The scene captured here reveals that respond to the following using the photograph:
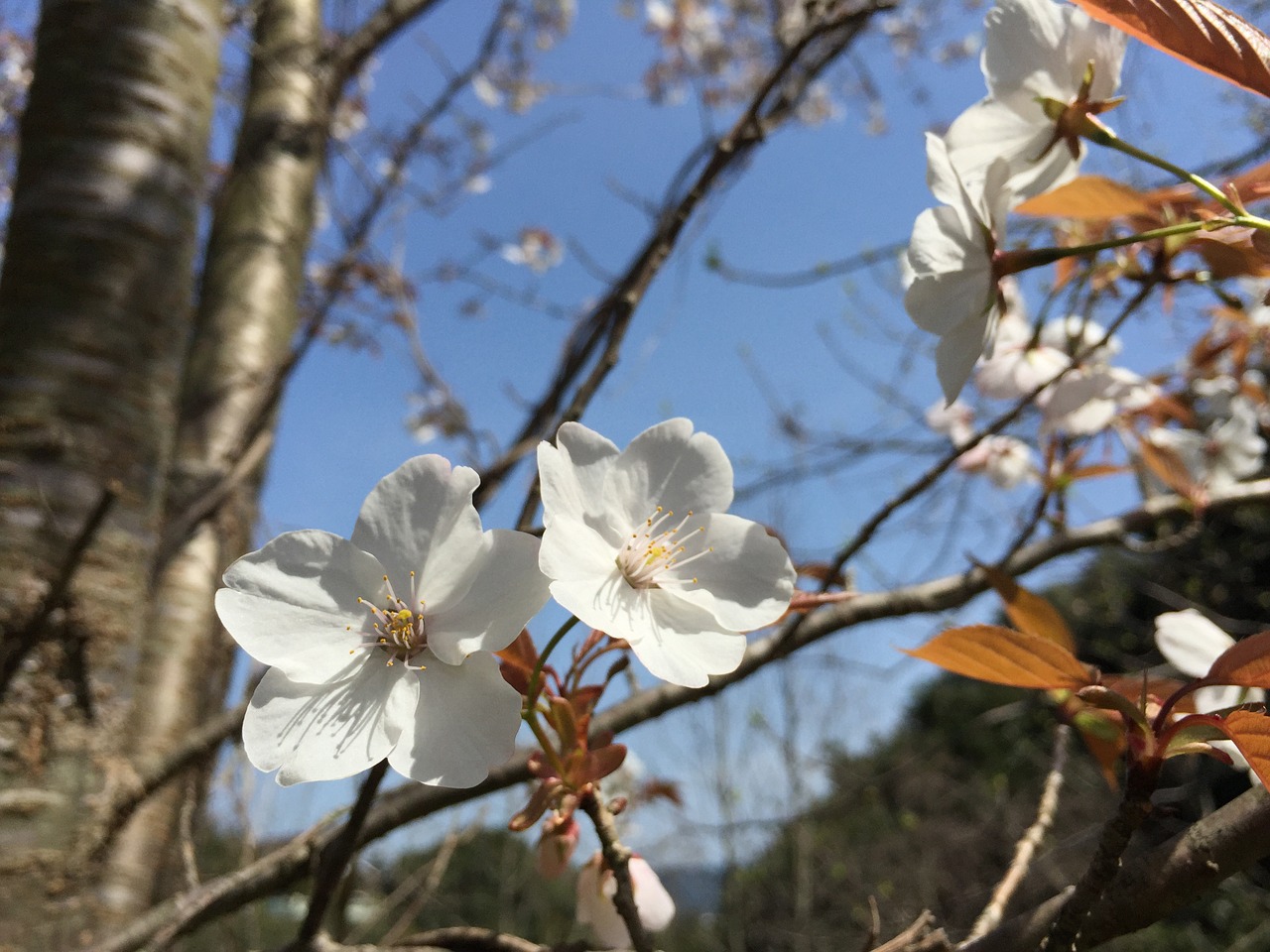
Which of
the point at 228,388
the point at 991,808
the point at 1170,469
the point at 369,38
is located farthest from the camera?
the point at 991,808

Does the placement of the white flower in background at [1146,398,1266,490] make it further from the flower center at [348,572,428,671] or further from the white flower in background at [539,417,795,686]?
the flower center at [348,572,428,671]

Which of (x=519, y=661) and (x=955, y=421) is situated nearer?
(x=519, y=661)

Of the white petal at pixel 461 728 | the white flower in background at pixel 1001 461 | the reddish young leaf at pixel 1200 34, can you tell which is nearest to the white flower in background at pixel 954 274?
the reddish young leaf at pixel 1200 34

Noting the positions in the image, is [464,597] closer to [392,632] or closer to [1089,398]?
[392,632]

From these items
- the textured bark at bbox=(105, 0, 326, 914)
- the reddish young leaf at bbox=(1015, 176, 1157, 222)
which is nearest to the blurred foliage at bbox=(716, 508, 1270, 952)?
the textured bark at bbox=(105, 0, 326, 914)

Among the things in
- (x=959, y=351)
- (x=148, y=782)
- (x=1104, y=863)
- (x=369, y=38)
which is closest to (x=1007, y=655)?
(x=1104, y=863)

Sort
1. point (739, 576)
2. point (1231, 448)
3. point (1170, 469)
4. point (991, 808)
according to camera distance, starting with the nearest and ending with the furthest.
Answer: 1. point (739, 576)
2. point (1170, 469)
3. point (1231, 448)
4. point (991, 808)

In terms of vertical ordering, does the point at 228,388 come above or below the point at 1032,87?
above

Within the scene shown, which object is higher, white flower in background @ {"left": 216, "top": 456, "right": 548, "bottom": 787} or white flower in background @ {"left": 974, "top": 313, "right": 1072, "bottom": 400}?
white flower in background @ {"left": 974, "top": 313, "right": 1072, "bottom": 400}
